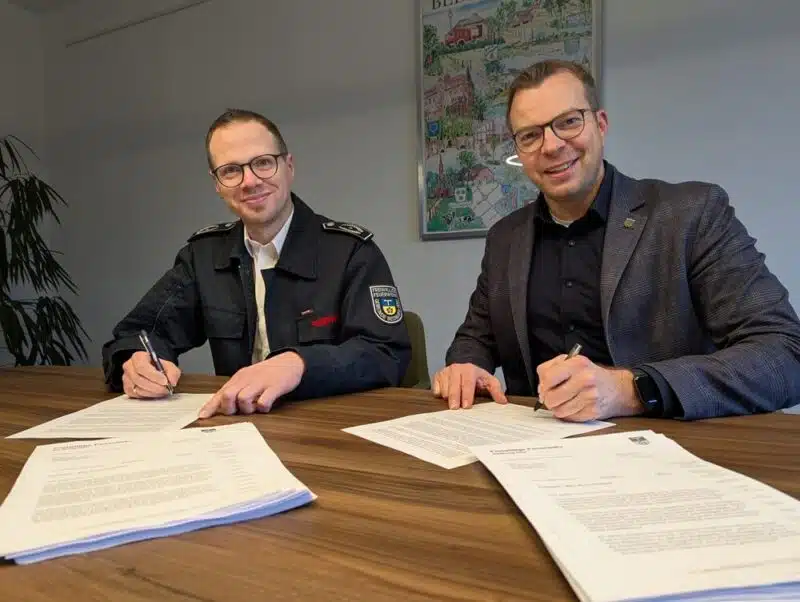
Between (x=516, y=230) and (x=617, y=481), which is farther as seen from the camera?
(x=516, y=230)

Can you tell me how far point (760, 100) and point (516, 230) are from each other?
1195mm

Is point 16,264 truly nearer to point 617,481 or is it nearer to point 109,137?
point 109,137

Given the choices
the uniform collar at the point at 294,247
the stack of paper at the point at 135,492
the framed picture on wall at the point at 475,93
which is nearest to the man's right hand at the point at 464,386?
the stack of paper at the point at 135,492

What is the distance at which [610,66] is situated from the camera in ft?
7.61

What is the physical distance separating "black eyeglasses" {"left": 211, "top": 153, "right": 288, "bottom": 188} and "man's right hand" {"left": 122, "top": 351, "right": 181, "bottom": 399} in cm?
50

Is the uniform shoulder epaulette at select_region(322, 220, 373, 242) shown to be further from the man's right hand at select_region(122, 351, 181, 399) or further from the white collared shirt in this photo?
the man's right hand at select_region(122, 351, 181, 399)

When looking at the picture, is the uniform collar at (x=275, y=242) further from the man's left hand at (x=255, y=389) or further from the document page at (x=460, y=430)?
the document page at (x=460, y=430)

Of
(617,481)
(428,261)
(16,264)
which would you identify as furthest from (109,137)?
(617,481)

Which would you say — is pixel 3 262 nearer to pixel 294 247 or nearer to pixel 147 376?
pixel 294 247

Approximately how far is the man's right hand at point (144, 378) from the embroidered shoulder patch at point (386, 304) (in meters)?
0.48

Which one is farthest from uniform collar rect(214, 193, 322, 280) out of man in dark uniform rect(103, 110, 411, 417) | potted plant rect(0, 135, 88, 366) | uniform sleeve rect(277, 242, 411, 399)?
potted plant rect(0, 135, 88, 366)

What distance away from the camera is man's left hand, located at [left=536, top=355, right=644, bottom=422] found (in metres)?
0.90

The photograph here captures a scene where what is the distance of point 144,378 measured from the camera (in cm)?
126

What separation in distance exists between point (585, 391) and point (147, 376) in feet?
2.84
